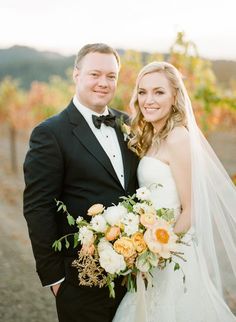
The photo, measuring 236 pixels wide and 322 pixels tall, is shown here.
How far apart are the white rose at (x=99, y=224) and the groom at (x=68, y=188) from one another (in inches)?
17.9

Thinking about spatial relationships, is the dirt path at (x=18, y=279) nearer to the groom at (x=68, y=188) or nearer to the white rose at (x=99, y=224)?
the groom at (x=68, y=188)

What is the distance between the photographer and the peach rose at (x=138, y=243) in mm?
2533

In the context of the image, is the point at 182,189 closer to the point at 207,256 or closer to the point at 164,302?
the point at 207,256

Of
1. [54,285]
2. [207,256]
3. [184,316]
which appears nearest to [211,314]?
[184,316]

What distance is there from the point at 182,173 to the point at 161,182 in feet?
0.62

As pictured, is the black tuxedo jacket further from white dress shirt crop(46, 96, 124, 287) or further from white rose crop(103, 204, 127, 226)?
white rose crop(103, 204, 127, 226)

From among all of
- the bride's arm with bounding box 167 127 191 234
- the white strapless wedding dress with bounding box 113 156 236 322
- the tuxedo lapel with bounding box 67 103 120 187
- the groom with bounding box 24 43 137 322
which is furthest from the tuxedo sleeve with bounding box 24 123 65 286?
the bride's arm with bounding box 167 127 191 234

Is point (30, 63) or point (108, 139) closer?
point (108, 139)

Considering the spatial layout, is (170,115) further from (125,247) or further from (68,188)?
(125,247)

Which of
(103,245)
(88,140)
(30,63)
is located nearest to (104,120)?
(88,140)

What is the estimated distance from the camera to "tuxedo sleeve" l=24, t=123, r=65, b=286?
2938mm

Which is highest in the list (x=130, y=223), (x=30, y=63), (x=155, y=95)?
(x=155, y=95)

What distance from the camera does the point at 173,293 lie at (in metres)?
3.26

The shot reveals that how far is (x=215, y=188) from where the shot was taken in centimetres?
341
